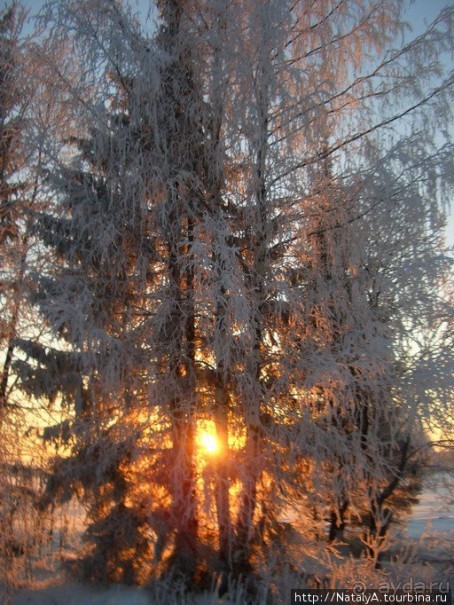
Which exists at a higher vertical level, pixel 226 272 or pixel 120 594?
pixel 226 272

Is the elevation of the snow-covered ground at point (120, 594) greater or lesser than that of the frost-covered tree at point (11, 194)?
lesser

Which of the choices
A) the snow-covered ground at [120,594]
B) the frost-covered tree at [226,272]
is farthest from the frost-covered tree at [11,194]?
the snow-covered ground at [120,594]

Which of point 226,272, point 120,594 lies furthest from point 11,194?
point 120,594

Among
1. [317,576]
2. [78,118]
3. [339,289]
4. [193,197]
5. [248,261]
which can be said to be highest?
[78,118]

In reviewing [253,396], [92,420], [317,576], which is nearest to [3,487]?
[92,420]

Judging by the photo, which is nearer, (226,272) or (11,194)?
(226,272)

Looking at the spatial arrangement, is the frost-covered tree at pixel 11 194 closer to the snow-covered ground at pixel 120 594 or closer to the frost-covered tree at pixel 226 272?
the frost-covered tree at pixel 226 272

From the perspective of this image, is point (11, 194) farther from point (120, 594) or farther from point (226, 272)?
point (120, 594)

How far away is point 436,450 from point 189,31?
22.1 ft

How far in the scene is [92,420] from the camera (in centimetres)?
621

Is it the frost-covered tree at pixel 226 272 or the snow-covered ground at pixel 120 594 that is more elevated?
the frost-covered tree at pixel 226 272

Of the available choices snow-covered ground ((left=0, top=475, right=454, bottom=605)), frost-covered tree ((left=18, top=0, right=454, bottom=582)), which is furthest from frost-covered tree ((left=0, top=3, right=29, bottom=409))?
snow-covered ground ((left=0, top=475, right=454, bottom=605))

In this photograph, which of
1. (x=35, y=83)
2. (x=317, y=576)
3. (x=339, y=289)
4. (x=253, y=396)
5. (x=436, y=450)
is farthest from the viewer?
(x=436, y=450)

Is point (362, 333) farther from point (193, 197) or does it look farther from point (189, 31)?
point (189, 31)
